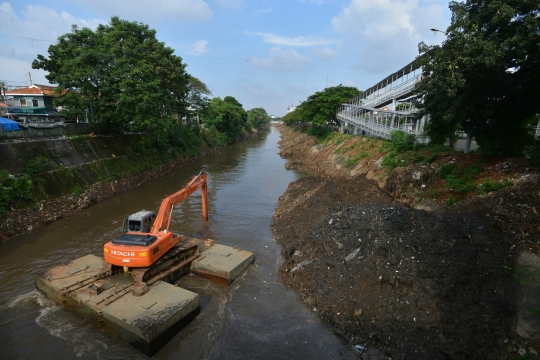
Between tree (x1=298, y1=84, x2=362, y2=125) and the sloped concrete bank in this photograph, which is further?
tree (x1=298, y1=84, x2=362, y2=125)

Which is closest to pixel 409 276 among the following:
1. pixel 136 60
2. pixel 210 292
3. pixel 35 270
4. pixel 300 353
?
pixel 300 353

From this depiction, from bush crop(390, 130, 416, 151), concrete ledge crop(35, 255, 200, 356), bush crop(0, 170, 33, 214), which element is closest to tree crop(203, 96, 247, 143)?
bush crop(390, 130, 416, 151)

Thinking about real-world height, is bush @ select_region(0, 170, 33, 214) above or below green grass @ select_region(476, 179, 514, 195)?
below

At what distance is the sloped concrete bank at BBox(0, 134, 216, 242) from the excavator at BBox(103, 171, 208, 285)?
852 centimetres

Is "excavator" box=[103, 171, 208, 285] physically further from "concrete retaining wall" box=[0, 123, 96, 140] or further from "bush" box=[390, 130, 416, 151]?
"bush" box=[390, 130, 416, 151]

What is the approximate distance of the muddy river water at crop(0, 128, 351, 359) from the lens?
767 centimetres

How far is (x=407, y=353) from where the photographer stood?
284 inches

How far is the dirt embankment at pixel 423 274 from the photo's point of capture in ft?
24.2

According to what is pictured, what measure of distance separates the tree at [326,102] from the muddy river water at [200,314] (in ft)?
108

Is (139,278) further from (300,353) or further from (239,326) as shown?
(300,353)

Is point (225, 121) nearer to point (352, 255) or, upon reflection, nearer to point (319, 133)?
point (319, 133)

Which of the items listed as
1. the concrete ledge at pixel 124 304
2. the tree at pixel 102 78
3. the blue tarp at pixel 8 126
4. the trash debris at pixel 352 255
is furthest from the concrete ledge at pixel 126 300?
the blue tarp at pixel 8 126

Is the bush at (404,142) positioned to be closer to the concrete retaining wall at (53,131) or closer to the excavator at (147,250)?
the excavator at (147,250)

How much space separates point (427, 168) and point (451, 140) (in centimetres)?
548
